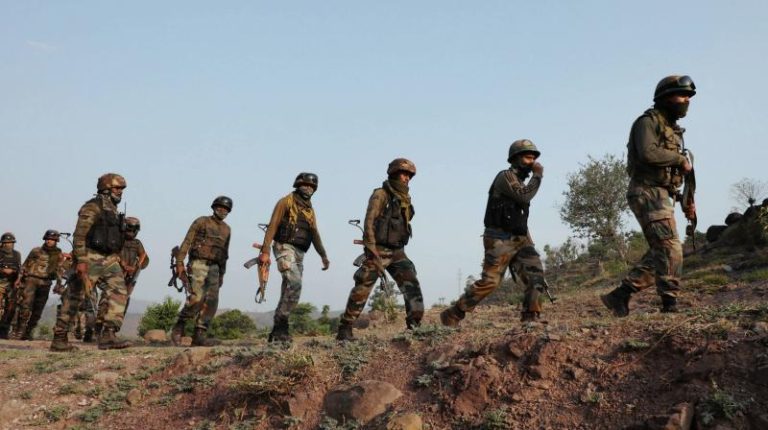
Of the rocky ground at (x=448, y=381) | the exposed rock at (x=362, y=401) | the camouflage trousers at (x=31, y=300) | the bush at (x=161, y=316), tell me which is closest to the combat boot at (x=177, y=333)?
→ the rocky ground at (x=448, y=381)

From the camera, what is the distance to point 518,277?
6738mm

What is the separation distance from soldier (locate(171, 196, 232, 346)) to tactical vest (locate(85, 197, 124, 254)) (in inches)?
40.4

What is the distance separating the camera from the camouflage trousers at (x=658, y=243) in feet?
18.9

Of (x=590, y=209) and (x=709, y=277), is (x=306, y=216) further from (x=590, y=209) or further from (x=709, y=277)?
(x=590, y=209)

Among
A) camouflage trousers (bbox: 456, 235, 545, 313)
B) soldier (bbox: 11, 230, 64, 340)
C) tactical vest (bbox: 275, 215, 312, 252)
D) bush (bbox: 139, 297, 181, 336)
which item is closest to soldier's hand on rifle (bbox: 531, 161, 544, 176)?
camouflage trousers (bbox: 456, 235, 545, 313)

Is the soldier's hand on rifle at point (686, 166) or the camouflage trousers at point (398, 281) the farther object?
the camouflage trousers at point (398, 281)

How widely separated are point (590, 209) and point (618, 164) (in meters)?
2.13

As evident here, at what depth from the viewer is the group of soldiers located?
597 cm

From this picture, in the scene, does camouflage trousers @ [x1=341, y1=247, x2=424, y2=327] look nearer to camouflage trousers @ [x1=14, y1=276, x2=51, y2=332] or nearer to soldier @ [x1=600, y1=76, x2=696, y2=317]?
soldier @ [x1=600, y1=76, x2=696, y2=317]

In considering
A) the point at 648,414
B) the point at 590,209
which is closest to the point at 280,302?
the point at 648,414

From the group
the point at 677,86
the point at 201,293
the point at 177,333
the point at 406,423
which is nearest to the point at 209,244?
the point at 201,293

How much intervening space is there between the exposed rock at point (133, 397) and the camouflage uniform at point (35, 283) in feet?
32.2

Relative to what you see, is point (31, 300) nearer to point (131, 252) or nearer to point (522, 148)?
point (131, 252)

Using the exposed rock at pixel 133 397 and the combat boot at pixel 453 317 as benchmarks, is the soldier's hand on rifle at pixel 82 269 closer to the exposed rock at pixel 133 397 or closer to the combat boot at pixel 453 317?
the exposed rock at pixel 133 397
